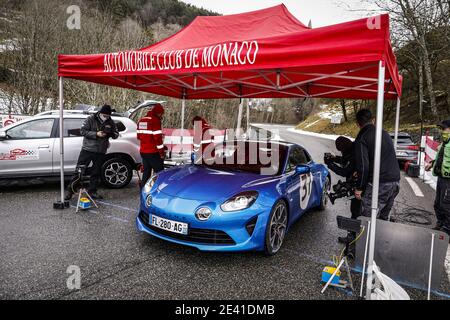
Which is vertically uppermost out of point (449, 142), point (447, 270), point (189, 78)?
point (189, 78)

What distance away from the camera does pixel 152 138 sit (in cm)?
573

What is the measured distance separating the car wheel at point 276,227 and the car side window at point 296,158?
0.74 m

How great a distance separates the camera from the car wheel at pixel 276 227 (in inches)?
140

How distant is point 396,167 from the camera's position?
3.67 m

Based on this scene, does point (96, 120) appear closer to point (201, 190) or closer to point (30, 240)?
point (30, 240)

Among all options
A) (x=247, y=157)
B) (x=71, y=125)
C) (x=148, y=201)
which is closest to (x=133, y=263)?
(x=148, y=201)

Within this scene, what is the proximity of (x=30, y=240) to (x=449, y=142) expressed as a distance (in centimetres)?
614


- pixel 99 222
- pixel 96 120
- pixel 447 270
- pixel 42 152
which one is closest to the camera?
pixel 447 270

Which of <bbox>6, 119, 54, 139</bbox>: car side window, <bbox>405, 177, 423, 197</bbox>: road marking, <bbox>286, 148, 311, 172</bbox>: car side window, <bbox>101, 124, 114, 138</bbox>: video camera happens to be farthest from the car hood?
<bbox>405, 177, 423, 197</bbox>: road marking

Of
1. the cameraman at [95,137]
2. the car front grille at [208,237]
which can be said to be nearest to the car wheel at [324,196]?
the car front grille at [208,237]

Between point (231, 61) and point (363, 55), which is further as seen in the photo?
point (231, 61)

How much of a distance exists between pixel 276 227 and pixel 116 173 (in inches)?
172

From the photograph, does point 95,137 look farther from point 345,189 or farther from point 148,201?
point 345,189

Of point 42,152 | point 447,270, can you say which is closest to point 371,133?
point 447,270
